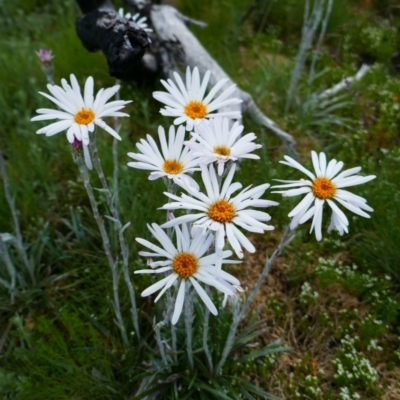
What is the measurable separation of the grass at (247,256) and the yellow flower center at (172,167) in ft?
2.69

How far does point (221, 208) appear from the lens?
1.25 meters

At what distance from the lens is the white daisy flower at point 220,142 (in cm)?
123

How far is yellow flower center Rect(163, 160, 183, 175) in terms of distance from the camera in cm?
135

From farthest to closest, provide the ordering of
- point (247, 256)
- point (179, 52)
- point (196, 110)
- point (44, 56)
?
point (179, 52) → point (247, 256) → point (44, 56) → point (196, 110)

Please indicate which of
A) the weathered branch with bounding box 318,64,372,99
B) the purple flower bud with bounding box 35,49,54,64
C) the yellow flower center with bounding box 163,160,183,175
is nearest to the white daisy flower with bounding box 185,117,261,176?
the yellow flower center with bounding box 163,160,183,175

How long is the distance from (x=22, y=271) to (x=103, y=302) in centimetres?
46

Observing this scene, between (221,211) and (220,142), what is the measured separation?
0.66 ft

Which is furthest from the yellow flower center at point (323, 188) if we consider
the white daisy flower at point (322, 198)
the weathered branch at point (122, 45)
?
the weathered branch at point (122, 45)

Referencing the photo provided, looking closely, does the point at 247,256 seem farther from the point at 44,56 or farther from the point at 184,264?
the point at 44,56

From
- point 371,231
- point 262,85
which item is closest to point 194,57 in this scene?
point 262,85

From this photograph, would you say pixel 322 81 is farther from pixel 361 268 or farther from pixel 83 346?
pixel 83 346

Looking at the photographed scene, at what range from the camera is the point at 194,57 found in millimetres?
2977

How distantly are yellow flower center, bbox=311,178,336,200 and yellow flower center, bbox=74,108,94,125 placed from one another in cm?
68

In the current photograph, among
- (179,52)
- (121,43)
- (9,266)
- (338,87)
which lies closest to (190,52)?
(179,52)
